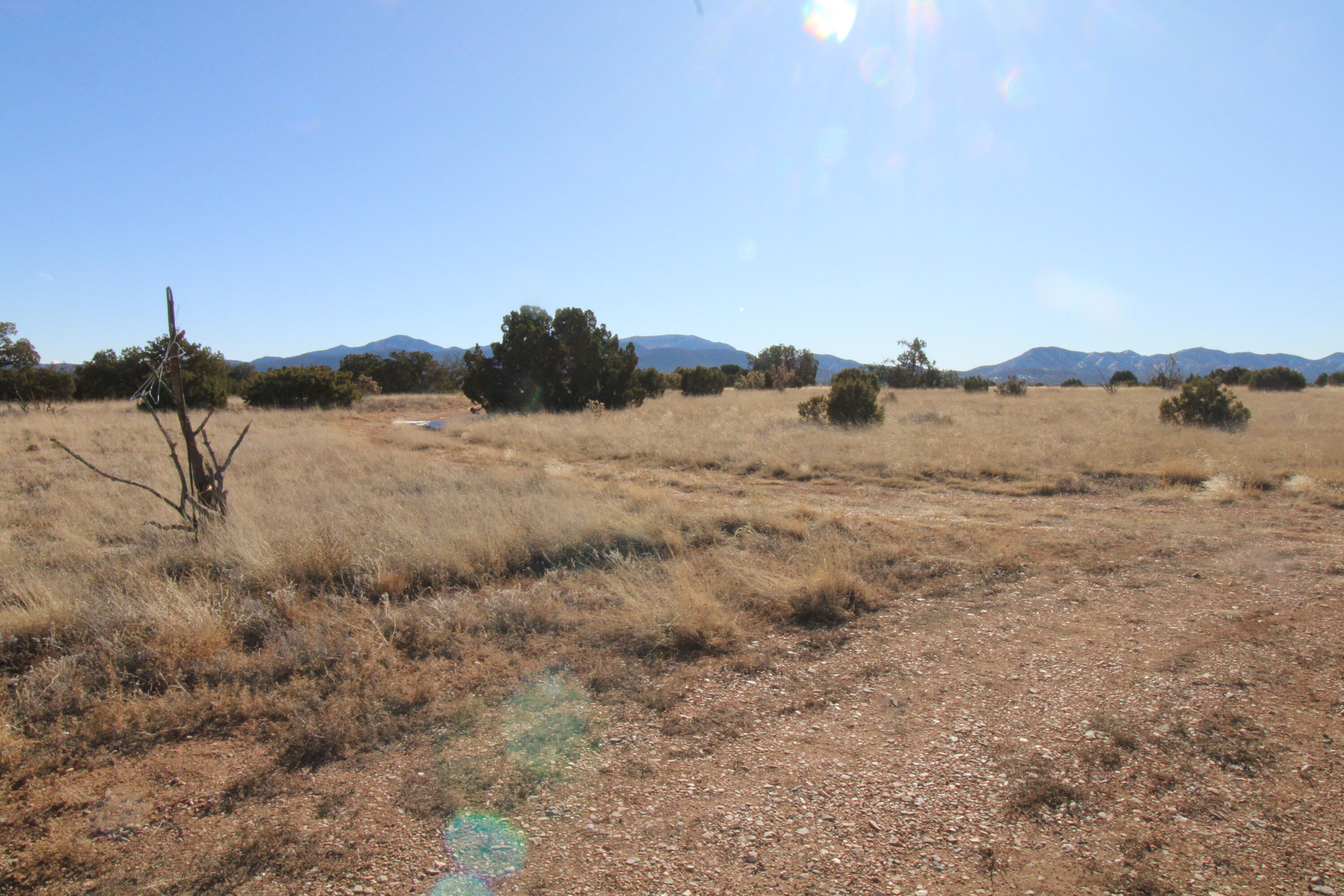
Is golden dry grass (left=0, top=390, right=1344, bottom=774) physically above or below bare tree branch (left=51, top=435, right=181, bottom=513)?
below

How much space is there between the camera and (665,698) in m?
3.99

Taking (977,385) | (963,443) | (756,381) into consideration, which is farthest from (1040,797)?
(756,381)

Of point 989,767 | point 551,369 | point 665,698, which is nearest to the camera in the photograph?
point 989,767

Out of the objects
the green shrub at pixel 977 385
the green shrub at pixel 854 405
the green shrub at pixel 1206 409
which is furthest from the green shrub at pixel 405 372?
the green shrub at pixel 1206 409

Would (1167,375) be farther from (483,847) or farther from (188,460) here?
(483,847)

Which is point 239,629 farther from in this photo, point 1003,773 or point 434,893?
point 1003,773

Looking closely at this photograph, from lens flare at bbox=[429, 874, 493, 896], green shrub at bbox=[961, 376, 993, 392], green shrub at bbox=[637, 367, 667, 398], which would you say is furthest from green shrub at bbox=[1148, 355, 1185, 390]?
lens flare at bbox=[429, 874, 493, 896]

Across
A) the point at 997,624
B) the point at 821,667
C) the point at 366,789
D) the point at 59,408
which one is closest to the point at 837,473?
the point at 997,624

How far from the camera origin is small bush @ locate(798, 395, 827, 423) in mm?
20064

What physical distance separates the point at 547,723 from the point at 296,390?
28595 millimetres

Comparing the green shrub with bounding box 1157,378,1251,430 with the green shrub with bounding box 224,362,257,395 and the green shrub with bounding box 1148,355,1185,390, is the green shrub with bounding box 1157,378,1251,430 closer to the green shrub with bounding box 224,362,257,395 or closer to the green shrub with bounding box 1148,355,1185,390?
the green shrub with bounding box 1148,355,1185,390

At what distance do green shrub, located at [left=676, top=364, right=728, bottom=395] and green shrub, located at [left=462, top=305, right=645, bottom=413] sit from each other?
42.4ft

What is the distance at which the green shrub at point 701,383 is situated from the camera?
4025 cm

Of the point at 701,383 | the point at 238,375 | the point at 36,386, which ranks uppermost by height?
the point at 238,375
